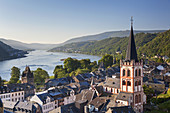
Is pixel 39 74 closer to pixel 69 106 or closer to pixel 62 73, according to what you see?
pixel 62 73

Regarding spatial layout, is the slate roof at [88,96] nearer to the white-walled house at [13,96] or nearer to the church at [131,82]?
the church at [131,82]

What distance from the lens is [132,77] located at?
35.4m

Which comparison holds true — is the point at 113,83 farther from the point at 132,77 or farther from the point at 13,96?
the point at 13,96

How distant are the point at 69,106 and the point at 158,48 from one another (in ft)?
438

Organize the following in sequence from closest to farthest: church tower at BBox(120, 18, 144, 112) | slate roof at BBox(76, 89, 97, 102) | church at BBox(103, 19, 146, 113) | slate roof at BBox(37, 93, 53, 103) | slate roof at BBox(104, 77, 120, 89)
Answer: church at BBox(103, 19, 146, 113), church tower at BBox(120, 18, 144, 112), slate roof at BBox(104, 77, 120, 89), slate roof at BBox(76, 89, 97, 102), slate roof at BBox(37, 93, 53, 103)

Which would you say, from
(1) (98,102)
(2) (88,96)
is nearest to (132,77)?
(1) (98,102)

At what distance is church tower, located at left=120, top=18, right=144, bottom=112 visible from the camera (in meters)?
35.5

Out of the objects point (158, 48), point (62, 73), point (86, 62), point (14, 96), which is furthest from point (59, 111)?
point (158, 48)

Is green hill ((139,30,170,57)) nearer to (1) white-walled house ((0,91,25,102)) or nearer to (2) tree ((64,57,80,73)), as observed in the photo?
(2) tree ((64,57,80,73))

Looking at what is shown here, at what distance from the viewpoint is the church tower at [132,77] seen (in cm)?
3553

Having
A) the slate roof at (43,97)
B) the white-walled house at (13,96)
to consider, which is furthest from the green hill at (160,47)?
the slate roof at (43,97)

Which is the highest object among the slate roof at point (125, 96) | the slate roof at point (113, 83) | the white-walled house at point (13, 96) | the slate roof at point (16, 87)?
the slate roof at point (113, 83)

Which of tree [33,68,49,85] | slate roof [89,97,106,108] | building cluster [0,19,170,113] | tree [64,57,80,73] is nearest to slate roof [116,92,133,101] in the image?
building cluster [0,19,170,113]

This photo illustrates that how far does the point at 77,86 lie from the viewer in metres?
59.0
